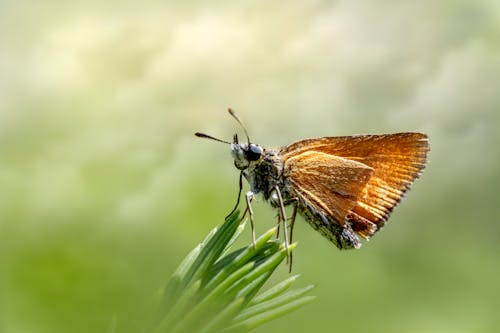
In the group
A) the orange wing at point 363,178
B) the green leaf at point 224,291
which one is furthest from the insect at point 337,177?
the green leaf at point 224,291

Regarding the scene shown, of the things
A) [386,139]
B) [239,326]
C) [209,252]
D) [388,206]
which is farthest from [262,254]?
[386,139]

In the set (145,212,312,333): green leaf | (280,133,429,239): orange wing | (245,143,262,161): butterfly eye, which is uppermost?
(245,143,262,161): butterfly eye

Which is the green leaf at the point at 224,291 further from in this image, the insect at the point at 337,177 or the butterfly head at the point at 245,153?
the butterfly head at the point at 245,153

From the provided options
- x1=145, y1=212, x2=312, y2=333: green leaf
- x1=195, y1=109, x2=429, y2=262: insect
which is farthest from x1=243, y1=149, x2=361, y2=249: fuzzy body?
x1=145, y1=212, x2=312, y2=333: green leaf

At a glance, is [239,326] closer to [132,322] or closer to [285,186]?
A: [132,322]

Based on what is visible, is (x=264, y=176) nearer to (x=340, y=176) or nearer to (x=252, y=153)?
(x=252, y=153)

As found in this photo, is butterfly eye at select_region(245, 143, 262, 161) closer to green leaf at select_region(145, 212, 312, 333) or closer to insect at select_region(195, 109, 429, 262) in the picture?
insect at select_region(195, 109, 429, 262)

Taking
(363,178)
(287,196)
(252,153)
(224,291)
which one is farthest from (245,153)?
(224,291)
